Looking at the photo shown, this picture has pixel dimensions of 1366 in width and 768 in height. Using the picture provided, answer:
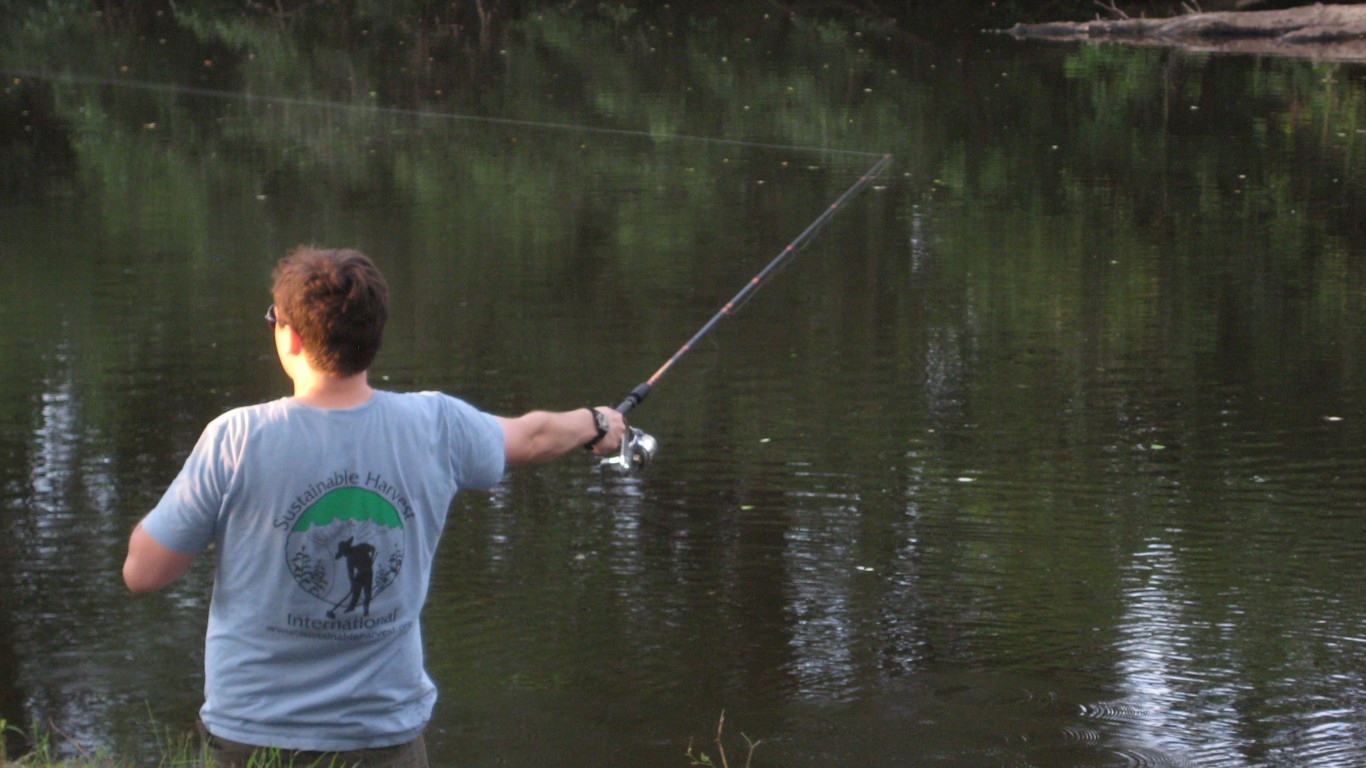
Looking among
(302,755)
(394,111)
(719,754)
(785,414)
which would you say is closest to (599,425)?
(302,755)

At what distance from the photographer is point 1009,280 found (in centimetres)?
1005

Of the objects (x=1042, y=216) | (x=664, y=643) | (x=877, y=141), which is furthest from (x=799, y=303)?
(x=877, y=141)

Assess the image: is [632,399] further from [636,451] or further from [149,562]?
[149,562]

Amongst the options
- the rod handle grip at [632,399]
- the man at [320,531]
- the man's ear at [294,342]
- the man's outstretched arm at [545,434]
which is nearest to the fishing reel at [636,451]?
the man's outstretched arm at [545,434]

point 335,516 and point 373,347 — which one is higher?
point 373,347

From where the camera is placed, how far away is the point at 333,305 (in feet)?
8.44

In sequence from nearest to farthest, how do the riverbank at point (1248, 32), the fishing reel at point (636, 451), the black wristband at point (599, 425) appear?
the black wristband at point (599, 425), the fishing reel at point (636, 451), the riverbank at point (1248, 32)

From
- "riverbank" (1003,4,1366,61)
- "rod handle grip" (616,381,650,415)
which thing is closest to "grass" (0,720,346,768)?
"rod handle grip" (616,381,650,415)

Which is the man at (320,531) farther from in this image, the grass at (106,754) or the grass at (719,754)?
the grass at (719,754)

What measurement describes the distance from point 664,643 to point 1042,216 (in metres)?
7.58

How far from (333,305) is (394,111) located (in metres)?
14.9

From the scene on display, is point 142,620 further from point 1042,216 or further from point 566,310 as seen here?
point 1042,216

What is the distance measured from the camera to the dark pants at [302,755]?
2.71 meters

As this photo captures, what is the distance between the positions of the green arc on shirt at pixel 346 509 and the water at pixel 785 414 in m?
1.96
